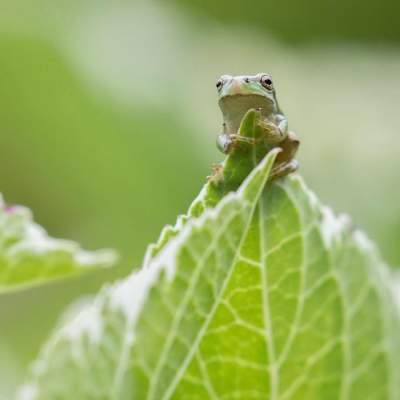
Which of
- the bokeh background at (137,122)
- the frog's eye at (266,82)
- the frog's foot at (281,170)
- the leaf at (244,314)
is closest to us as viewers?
the leaf at (244,314)

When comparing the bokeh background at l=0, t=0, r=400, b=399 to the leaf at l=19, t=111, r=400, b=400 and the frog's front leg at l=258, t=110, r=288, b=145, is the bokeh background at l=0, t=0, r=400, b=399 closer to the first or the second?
the frog's front leg at l=258, t=110, r=288, b=145

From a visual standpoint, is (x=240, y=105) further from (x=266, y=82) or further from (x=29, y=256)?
(x=29, y=256)

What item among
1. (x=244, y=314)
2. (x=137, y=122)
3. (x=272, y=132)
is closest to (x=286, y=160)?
(x=272, y=132)

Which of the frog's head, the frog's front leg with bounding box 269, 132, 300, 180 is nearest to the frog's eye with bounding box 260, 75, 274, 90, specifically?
the frog's head

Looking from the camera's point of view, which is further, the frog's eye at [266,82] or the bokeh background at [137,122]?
the bokeh background at [137,122]

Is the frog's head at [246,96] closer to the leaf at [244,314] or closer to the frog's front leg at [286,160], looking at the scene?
the frog's front leg at [286,160]

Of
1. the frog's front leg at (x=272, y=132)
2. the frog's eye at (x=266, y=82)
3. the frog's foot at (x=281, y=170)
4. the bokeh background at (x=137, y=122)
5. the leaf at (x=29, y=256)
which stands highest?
the bokeh background at (x=137, y=122)

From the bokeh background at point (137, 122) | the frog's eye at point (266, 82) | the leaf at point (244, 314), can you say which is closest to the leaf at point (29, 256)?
the leaf at point (244, 314)
